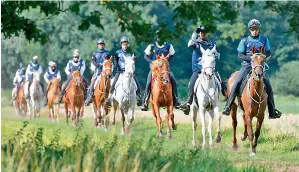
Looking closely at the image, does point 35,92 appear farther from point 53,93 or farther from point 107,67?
point 107,67

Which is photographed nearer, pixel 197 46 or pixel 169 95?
pixel 197 46

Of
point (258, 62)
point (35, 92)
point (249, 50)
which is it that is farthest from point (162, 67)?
point (35, 92)

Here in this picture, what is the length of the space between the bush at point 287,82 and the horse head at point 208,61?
4931 cm

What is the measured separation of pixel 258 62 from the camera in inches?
742

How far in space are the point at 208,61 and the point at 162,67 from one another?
365cm

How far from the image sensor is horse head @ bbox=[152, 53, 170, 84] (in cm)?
2431

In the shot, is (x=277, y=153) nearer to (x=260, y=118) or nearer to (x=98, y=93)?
(x=260, y=118)

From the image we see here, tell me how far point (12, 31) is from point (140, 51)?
53932 millimetres

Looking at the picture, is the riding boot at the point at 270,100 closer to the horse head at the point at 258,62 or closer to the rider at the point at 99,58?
the horse head at the point at 258,62

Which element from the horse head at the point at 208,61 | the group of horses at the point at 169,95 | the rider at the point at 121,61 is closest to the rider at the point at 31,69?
the group of horses at the point at 169,95

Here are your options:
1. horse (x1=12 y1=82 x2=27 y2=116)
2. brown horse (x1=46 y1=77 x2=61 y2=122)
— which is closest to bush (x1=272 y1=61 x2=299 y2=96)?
horse (x1=12 y1=82 x2=27 y2=116)

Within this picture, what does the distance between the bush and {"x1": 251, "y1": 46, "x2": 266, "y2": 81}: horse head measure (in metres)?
51.3

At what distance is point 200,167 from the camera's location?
13.9 meters

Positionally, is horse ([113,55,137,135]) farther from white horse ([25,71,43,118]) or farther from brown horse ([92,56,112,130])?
white horse ([25,71,43,118])
